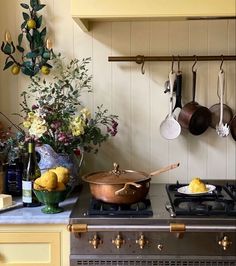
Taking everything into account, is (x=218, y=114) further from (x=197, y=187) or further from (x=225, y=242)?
(x=225, y=242)

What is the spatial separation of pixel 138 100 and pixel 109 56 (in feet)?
0.86

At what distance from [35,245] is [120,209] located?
356mm

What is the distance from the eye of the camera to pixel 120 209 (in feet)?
5.32

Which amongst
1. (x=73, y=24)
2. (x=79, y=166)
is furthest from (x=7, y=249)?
(x=73, y=24)

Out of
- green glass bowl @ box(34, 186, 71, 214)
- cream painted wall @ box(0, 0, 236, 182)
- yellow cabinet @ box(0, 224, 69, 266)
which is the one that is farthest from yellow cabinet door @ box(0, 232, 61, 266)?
cream painted wall @ box(0, 0, 236, 182)

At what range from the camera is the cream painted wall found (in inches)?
81.0

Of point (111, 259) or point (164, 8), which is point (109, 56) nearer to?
point (164, 8)

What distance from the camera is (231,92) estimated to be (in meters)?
2.08

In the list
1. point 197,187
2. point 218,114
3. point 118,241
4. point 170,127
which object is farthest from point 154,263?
point 218,114

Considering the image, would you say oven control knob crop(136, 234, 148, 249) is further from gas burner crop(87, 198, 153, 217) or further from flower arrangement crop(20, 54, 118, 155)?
flower arrangement crop(20, 54, 118, 155)

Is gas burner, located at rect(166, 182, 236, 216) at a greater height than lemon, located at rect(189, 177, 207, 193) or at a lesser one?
lesser

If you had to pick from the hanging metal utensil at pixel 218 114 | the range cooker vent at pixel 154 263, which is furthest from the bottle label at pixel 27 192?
the hanging metal utensil at pixel 218 114

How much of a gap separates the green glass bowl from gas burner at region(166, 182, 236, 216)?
0.44 m

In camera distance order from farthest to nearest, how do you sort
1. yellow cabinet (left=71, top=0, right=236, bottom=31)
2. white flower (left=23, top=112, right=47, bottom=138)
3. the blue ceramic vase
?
the blue ceramic vase
white flower (left=23, top=112, right=47, bottom=138)
yellow cabinet (left=71, top=0, right=236, bottom=31)
